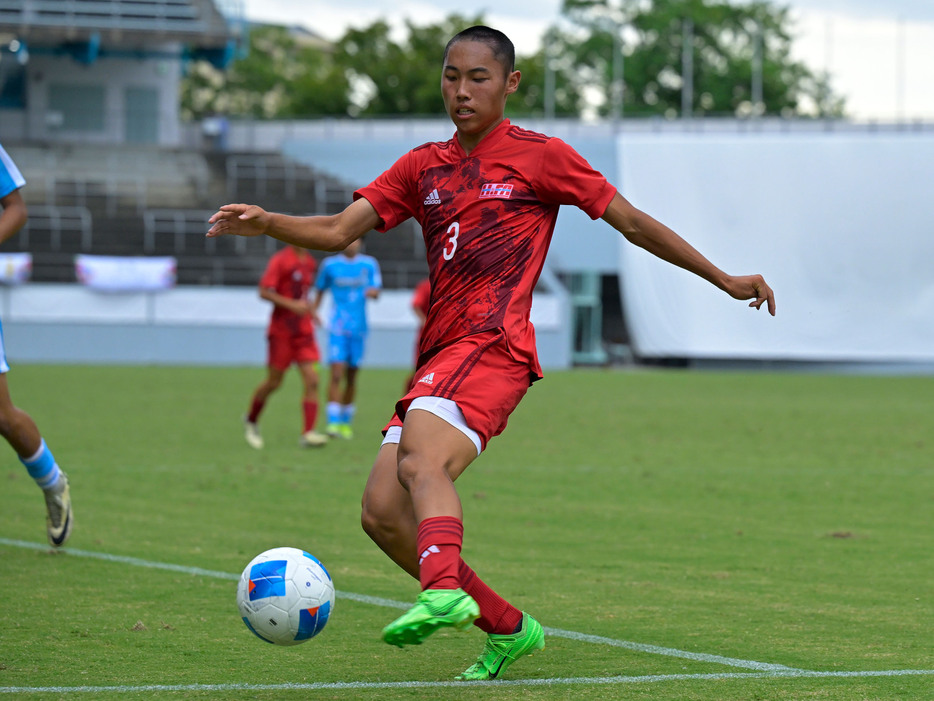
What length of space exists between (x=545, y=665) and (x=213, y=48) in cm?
4132

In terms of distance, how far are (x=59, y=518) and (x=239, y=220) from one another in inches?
120

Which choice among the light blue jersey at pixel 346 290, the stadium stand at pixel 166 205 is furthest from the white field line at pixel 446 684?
the stadium stand at pixel 166 205

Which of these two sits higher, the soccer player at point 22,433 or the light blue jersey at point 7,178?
the light blue jersey at point 7,178

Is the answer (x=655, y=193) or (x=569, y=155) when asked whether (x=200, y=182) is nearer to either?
(x=655, y=193)

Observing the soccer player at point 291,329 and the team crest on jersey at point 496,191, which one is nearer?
the team crest on jersey at point 496,191

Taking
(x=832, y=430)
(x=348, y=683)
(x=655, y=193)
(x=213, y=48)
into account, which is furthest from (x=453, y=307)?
(x=213, y=48)

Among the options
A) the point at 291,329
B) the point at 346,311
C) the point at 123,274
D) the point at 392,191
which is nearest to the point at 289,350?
the point at 291,329

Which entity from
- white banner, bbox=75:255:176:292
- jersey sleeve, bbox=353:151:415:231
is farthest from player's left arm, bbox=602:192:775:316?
white banner, bbox=75:255:176:292

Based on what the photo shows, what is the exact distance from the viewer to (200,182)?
41.0m

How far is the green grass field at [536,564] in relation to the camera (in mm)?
4402

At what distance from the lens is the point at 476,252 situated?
13.8 ft

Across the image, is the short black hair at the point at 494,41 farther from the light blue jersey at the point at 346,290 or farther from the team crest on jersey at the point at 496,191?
the light blue jersey at the point at 346,290

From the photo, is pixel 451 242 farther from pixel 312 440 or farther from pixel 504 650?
pixel 312 440

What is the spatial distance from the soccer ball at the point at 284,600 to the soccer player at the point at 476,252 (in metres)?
0.33
